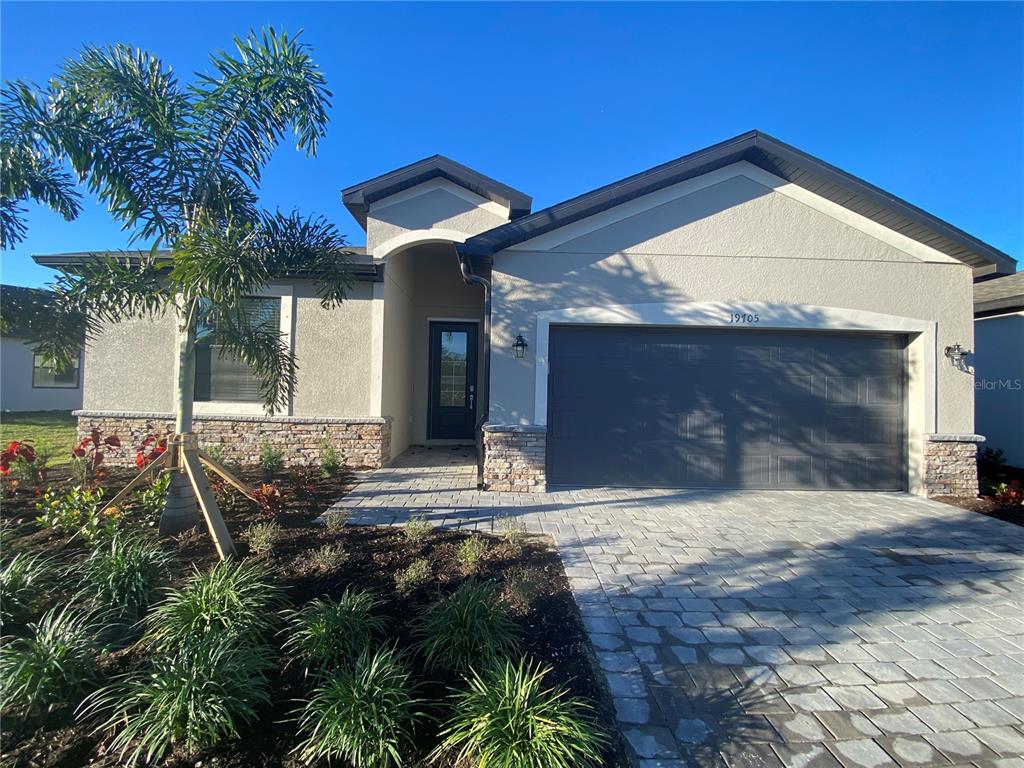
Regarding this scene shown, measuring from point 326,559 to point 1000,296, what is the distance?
12034 mm

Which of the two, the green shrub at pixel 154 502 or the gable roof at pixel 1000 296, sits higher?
the gable roof at pixel 1000 296

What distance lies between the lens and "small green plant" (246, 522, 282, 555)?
13.2 feet

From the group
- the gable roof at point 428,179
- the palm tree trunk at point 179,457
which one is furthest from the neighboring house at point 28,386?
the palm tree trunk at point 179,457

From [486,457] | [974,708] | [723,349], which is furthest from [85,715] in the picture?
[723,349]

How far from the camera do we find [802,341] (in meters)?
7.18

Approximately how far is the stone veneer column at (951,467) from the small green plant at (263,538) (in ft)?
28.4

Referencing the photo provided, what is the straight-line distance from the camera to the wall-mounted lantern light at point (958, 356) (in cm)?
701

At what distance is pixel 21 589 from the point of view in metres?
2.96

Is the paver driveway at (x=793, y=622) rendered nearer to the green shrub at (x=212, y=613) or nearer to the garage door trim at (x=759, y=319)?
the green shrub at (x=212, y=613)

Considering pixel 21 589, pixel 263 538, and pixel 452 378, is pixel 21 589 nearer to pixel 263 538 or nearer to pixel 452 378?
pixel 263 538

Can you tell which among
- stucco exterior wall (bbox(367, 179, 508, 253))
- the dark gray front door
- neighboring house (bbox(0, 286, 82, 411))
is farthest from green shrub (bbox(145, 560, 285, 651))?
neighboring house (bbox(0, 286, 82, 411))

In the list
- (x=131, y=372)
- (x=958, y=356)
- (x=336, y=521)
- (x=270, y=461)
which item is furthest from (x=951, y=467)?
(x=131, y=372)

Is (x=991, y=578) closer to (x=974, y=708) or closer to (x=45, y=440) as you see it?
(x=974, y=708)

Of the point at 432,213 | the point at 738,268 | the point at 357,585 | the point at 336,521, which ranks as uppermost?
the point at 432,213
